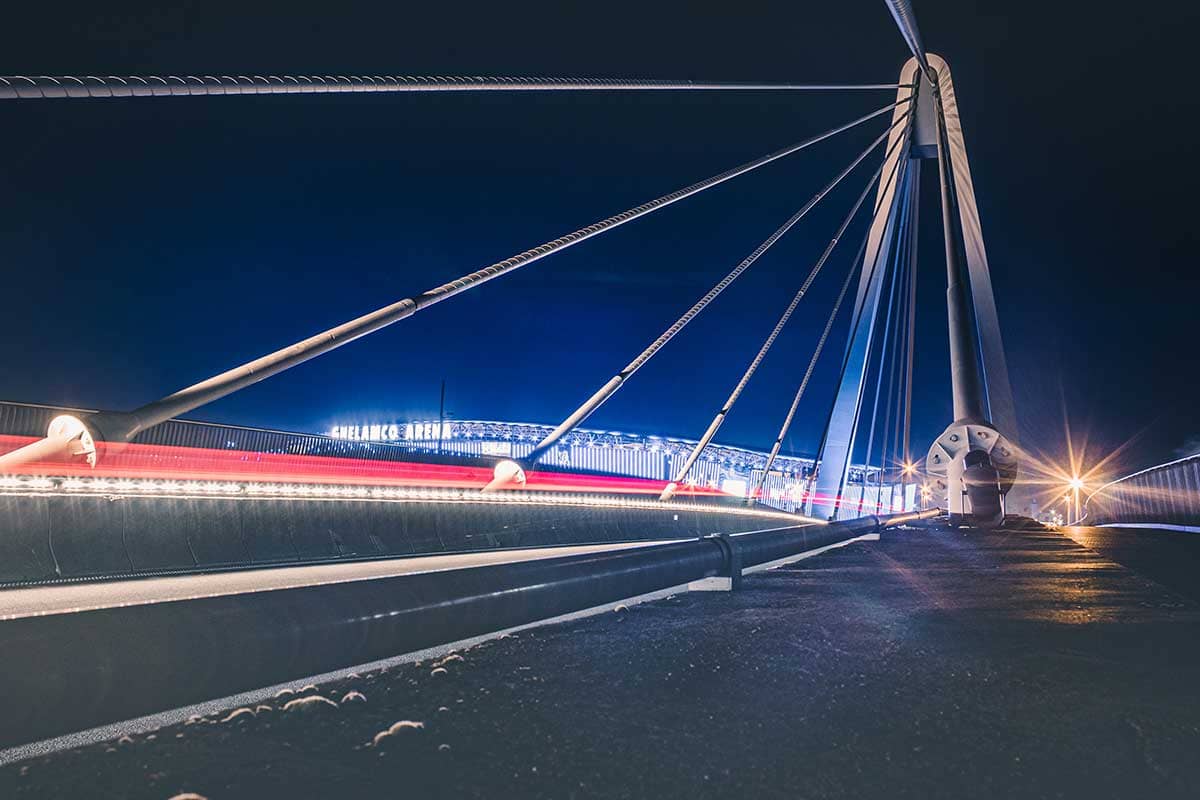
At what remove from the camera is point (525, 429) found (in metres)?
77.5

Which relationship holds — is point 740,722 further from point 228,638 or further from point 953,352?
point 953,352

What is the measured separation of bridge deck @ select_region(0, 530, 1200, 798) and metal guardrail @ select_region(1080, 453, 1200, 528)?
62.9 ft

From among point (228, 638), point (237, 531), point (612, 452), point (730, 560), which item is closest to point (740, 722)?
point (228, 638)

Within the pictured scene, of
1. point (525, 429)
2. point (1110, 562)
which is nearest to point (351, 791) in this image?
point (1110, 562)

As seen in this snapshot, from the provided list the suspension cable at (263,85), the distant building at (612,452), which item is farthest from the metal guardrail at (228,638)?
the distant building at (612,452)

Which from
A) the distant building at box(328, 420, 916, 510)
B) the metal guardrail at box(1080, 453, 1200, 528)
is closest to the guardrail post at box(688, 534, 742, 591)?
the distant building at box(328, 420, 916, 510)

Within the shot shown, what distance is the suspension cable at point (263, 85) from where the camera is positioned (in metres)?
7.69

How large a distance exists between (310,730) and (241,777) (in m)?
0.62

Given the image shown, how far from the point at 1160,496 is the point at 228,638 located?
30721 mm

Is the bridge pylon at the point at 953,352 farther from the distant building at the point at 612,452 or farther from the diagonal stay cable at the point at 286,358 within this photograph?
the diagonal stay cable at the point at 286,358

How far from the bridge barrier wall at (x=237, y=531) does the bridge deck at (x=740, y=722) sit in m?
5.55

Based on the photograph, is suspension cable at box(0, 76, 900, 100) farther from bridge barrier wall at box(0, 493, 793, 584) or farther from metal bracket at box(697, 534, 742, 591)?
metal bracket at box(697, 534, 742, 591)

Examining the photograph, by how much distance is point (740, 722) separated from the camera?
12.3 feet

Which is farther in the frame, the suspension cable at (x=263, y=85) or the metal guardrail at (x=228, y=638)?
the suspension cable at (x=263, y=85)
